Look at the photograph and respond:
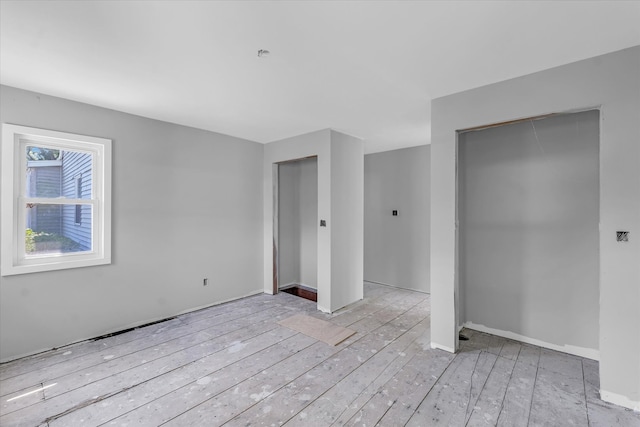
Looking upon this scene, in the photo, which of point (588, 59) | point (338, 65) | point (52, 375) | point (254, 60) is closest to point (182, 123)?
point (254, 60)

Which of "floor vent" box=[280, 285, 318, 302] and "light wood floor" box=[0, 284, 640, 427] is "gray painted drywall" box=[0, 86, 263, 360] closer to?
"light wood floor" box=[0, 284, 640, 427]

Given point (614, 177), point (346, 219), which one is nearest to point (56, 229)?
point (346, 219)

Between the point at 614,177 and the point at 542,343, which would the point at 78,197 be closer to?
the point at 614,177

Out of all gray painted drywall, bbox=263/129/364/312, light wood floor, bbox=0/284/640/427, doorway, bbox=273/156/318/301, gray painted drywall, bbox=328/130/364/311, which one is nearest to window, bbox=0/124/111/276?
light wood floor, bbox=0/284/640/427

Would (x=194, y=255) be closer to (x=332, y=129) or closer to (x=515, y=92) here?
(x=332, y=129)

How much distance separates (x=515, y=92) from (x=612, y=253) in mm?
1429

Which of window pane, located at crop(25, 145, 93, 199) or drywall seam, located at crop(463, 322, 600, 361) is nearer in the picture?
drywall seam, located at crop(463, 322, 600, 361)

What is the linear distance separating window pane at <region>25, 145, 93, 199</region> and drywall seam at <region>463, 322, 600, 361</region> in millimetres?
4621

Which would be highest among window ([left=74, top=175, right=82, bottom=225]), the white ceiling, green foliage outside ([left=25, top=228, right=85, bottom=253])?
the white ceiling

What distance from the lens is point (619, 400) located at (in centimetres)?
196

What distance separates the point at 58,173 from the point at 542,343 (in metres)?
5.26

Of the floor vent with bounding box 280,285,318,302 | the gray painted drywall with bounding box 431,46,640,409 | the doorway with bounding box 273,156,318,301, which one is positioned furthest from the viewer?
the doorway with bounding box 273,156,318,301

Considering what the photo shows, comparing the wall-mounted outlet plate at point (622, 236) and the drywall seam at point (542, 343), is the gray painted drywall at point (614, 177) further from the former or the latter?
the drywall seam at point (542, 343)

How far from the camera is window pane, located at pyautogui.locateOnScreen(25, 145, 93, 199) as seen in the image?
2750 mm
